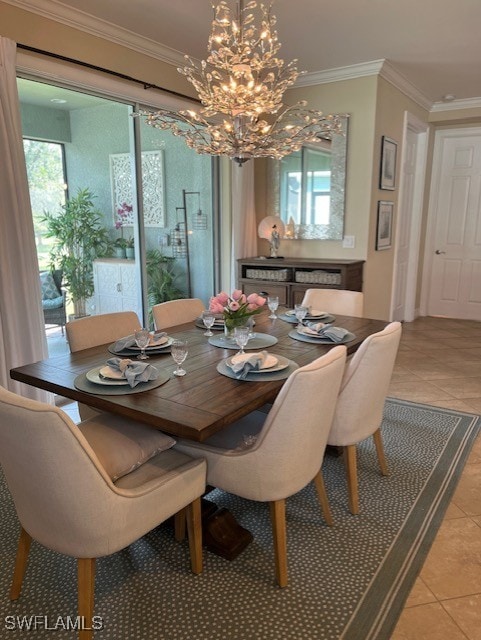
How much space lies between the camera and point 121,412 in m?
1.60

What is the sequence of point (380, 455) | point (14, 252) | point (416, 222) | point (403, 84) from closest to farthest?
1. point (380, 455)
2. point (14, 252)
3. point (403, 84)
4. point (416, 222)

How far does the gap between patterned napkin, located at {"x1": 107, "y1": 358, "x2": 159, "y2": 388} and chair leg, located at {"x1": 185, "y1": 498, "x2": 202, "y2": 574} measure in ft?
1.64

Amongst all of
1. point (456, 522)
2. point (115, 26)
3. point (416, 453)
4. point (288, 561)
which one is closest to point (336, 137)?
point (115, 26)

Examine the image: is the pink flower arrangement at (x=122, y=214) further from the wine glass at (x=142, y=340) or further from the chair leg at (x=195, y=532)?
the chair leg at (x=195, y=532)

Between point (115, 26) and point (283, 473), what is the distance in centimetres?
332

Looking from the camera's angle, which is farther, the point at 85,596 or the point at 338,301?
the point at 338,301

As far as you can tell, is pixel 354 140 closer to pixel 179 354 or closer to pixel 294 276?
pixel 294 276

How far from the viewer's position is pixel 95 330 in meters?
2.46

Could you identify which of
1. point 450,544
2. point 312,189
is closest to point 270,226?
point 312,189

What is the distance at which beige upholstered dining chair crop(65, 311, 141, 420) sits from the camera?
7.63ft

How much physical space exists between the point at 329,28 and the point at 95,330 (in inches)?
110

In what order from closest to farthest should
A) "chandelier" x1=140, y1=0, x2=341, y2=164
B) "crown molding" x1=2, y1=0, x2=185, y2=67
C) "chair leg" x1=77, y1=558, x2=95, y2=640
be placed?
"chair leg" x1=77, y1=558, x2=95, y2=640 → "chandelier" x1=140, y1=0, x2=341, y2=164 → "crown molding" x1=2, y1=0, x2=185, y2=67

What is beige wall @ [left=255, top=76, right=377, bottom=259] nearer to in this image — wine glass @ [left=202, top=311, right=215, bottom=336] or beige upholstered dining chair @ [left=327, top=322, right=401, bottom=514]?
wine glass @ [left=202, top=311, right=215, bottom=336]

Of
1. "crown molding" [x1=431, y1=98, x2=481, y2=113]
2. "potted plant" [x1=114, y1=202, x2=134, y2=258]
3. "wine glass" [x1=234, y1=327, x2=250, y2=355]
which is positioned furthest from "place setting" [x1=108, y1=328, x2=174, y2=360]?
"crown molding" [x1=431, y1=98, x2=481, y2=113]
